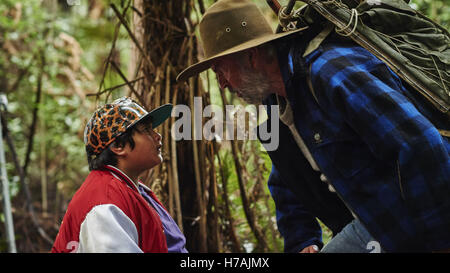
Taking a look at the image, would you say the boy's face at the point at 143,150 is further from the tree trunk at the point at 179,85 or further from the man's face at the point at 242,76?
the tree trunk at the point at 179,85

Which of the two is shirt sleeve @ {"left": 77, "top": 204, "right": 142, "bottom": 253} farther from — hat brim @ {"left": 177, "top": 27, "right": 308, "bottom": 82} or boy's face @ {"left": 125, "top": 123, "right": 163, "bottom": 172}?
hat brim @ {"left": 177, "top": 27, "right": 308, "bottom": 82}

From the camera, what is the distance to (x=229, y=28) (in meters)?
1.96

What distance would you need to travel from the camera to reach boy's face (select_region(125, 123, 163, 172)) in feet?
6.37

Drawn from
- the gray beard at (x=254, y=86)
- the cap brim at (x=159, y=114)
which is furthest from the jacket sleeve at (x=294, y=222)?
the cap brim at (x=159, y=114)

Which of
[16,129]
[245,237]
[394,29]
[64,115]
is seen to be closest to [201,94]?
[245,237]

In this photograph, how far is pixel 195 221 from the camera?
10.2ft

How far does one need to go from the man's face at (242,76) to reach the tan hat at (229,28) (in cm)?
4

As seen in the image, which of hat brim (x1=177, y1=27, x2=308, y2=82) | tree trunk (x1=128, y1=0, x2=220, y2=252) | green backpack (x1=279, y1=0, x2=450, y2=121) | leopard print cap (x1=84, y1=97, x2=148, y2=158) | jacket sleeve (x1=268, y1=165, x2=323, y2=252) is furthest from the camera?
tree trunk (x1=128, y1=0, x2=220, y2=252)

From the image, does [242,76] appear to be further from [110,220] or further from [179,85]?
[179,85]

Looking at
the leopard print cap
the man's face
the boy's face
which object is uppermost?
the man's face

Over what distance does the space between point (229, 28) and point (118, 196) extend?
798 mm

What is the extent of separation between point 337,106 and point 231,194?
73.4 inches

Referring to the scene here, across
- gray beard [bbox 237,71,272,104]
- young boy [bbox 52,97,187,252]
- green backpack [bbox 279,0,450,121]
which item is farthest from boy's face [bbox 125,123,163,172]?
green backpack [bbox 279,0,450,121]

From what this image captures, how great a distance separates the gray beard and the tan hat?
13cm
